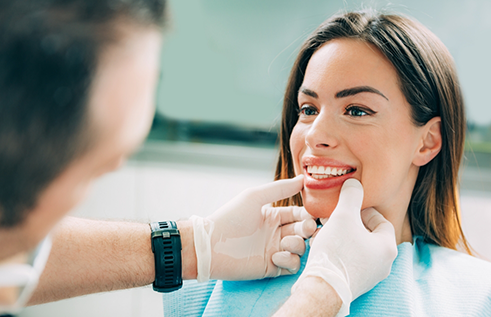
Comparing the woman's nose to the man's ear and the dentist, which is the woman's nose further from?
the dentist

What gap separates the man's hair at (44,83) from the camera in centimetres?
41

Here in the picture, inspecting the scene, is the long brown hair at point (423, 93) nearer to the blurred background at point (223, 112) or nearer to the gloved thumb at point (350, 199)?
the gloved thumb at point (350, 199)

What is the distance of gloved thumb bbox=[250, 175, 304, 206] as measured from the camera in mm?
1285

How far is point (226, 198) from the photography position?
2205 millimetres

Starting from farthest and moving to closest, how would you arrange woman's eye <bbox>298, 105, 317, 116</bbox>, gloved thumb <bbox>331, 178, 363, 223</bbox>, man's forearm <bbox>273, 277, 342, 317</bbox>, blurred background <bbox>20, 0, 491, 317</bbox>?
blurred background <bbox>20, 0, 491, 317</bbox> < woman's eye <bbox>298, 105, 317, 116</bbox> < gloved thumb <bbox>331, 178, 363, 223</bbox> < man's forearm <bbox>273, 277, 342, 317</bbox>

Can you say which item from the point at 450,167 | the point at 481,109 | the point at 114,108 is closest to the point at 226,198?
the point at 450,167

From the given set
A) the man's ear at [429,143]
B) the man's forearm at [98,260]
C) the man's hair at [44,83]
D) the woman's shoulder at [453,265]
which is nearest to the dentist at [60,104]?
the man's hair at [44,83]

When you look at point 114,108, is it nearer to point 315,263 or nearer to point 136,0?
point 136,0

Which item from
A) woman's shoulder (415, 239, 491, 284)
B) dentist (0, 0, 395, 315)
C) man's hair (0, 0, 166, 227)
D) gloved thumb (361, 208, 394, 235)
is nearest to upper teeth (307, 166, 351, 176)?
gloved thumb (361, 208, 394, 235)

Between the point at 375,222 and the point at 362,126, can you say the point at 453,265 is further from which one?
the point at 362,126

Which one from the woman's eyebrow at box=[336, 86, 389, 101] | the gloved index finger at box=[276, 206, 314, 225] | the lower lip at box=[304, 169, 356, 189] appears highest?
the woman's eyebrow at box=[336, 86, 389, 101]

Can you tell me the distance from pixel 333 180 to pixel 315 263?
298 mm

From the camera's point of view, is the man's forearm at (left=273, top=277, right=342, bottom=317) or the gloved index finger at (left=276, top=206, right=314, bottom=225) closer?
the man's forearm at (left=273, top=277, right=342, bottom=317)

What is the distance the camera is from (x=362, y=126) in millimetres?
1177
